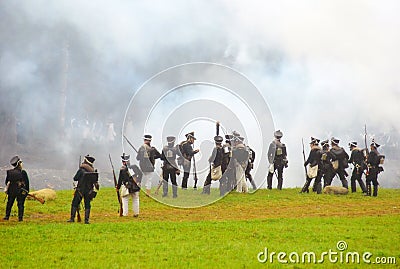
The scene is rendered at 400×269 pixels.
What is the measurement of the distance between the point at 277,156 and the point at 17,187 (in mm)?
13875

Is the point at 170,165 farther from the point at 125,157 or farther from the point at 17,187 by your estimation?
the point at 17,187

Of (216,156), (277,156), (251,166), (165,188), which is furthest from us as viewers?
(251,166)

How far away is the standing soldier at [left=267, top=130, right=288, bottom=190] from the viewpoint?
2794cm

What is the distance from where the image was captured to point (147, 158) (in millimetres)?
24203

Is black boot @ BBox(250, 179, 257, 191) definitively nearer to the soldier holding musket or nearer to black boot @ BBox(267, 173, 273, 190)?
black boot @ BBox(267, 173, 273, 190)

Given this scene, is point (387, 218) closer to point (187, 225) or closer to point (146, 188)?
point (187, 225)

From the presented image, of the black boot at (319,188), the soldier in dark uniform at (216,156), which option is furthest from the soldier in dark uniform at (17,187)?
the black boot at (319,188)

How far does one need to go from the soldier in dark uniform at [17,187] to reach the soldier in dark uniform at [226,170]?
33.0 ft

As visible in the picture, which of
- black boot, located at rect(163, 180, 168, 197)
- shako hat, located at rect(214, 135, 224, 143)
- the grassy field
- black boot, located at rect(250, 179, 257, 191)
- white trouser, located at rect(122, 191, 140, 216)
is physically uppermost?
shako hat, located at rect(214, 135, 224, 143)

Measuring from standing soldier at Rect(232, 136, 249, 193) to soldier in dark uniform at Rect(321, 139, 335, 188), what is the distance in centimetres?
389

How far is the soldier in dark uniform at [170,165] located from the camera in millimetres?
25239

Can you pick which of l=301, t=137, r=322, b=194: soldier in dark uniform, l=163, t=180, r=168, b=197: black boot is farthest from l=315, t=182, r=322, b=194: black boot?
l=163, t=180, r=168, b=197: black boot

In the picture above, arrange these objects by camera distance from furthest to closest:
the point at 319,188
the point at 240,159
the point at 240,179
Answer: the point at 319,188 → the point at 240,179 → the point at 240,159

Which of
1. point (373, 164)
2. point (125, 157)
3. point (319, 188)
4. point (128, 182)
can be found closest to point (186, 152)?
point (125, 157)
